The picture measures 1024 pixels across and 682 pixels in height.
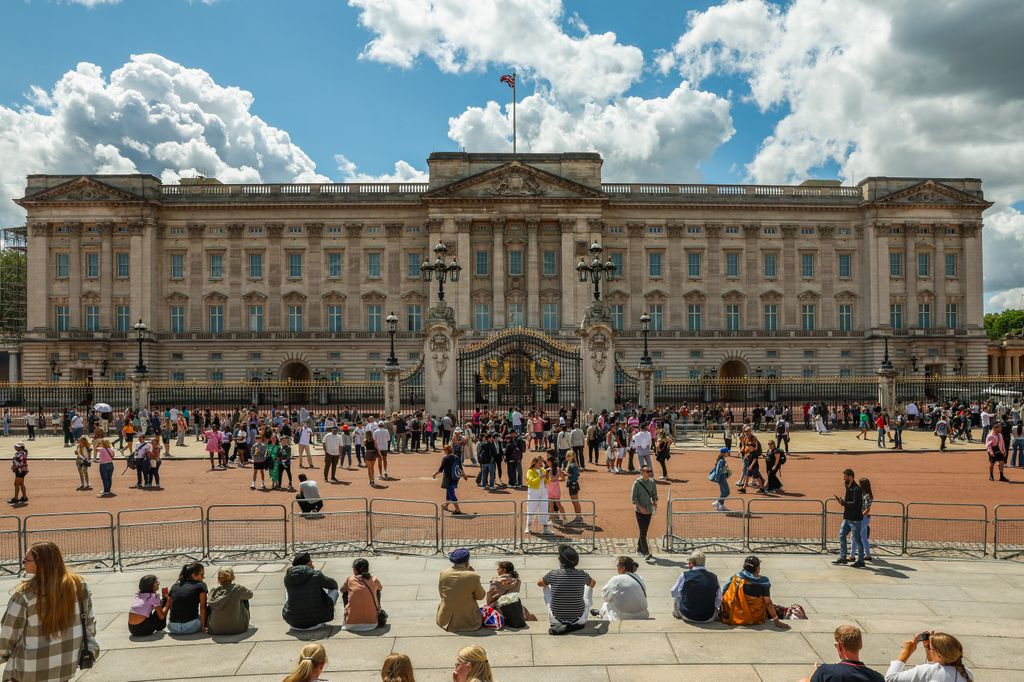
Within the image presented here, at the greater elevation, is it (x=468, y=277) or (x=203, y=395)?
(x=468, y=277)

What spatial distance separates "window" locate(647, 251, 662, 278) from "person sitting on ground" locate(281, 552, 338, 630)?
169ft

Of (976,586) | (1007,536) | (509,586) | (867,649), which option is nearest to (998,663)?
(867,649)

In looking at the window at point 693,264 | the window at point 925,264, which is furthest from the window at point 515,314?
the window at point 925,264

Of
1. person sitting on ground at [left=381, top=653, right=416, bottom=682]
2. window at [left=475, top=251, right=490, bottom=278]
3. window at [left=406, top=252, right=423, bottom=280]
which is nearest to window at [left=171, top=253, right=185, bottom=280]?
window at [left=406, top=252, right=423, bottom=280]

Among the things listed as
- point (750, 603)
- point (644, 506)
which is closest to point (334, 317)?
point (644, 506)

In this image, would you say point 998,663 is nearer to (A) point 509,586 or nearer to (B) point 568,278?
(A) point 509,586

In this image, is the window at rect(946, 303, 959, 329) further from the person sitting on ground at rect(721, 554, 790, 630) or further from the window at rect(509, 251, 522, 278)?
the person sitting on ground at rect(721, 554, 790, 630)

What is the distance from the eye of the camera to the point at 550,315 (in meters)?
55.8

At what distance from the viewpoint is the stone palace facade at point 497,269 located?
180ft

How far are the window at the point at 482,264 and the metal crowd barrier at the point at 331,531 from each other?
41.2m

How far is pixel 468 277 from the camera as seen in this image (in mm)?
55031

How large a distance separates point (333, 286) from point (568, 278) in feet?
63.6

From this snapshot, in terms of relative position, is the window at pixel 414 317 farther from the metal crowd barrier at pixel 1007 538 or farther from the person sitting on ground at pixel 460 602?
the person sitting on ground at pixel 460 602

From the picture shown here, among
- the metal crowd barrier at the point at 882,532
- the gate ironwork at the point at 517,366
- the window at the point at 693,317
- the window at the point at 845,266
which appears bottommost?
the metal crowd barrier at the point at 882,532
